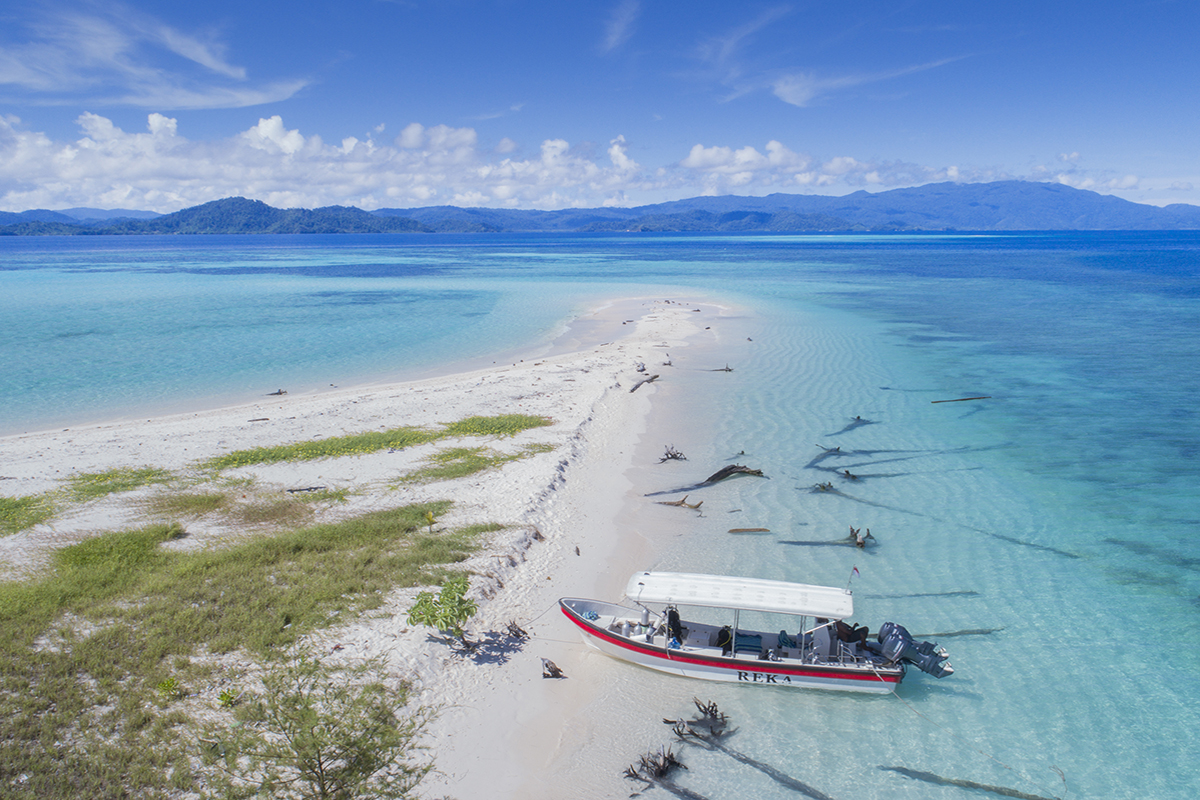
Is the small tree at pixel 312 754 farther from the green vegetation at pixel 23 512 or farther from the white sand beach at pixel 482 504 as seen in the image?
the green vegetation at pixel 23 512

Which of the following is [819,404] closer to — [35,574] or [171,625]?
[171,625]

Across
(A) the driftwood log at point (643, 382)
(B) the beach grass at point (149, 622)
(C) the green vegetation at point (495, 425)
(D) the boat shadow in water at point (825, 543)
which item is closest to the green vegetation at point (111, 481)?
(B) the beach grass at point (149, 622)

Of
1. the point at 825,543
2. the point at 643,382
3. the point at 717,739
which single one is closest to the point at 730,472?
the point at 825,543

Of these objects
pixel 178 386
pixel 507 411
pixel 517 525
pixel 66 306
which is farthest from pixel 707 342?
pixel 66 306

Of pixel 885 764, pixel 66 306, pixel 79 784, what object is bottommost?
pixel 885 764

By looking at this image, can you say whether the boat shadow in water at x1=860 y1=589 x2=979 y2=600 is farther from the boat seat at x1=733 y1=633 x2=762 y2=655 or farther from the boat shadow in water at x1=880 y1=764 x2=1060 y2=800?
the boat shadow in water at x1=880 y1=764 x2=1060 y2=800

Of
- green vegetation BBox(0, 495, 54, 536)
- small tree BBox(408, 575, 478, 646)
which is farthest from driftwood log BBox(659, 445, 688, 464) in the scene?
green vegetation BBox(0, 495, 54, 536)
